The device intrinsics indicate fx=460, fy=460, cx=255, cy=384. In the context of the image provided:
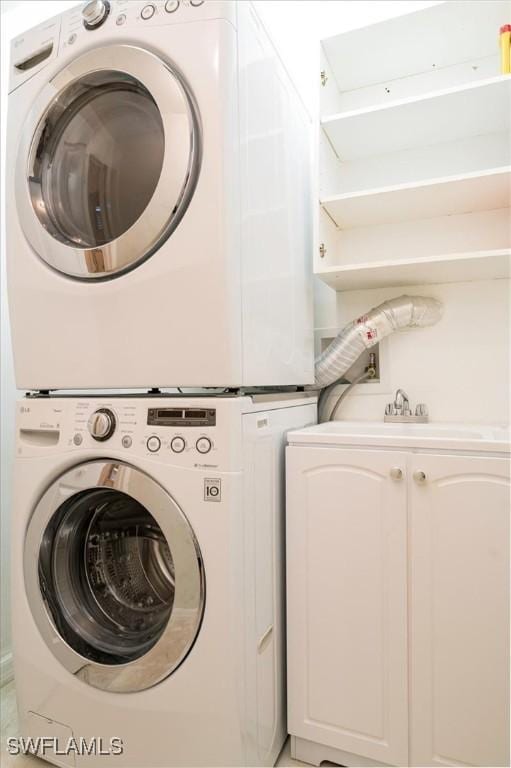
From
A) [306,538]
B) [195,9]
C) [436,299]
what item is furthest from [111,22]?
[306,538]

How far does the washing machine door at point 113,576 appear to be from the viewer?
106 cm

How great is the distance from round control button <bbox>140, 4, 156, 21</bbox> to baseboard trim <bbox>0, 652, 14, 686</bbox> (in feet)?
6.82

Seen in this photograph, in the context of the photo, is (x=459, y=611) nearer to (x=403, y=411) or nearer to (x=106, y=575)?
(x=403, y=411)

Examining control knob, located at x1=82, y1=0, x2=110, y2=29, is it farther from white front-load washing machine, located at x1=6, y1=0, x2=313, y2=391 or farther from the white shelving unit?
the white shelving unit

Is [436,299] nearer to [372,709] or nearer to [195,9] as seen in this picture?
[195,9]

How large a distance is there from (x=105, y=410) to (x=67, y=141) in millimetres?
765

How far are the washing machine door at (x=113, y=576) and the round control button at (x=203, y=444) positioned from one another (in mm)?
141

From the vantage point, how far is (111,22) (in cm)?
117

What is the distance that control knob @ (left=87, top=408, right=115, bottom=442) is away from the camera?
1143 mm

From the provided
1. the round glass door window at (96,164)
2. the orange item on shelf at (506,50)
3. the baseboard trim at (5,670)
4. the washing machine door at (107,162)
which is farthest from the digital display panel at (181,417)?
the orange item on shelf at (506,50)

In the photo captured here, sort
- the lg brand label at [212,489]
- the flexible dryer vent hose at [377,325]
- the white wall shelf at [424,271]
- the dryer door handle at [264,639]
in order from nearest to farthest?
the lg brand label at [212,489] < the dryer door handle at [264,639] < the white wall shelf at [424,271] < the flexible dryer vent hose at [377,325]

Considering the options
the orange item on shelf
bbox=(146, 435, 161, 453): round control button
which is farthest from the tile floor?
the orange item on shelf

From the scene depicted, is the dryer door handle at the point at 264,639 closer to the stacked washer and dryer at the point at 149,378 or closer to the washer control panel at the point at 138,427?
the stacked washer and dryer at the point at 149,378

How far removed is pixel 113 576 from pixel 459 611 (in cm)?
92
